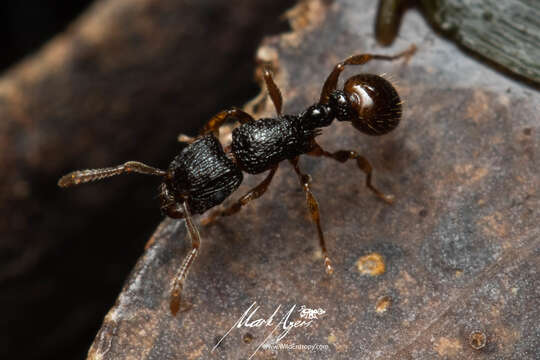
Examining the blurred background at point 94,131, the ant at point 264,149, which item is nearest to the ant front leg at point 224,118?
the ant at point 264,149

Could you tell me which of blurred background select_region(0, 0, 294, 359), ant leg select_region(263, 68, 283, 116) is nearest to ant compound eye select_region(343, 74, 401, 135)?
ant leg select_region(263, 68, 283, 116)

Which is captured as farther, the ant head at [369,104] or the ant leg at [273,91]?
the ant leg at [273,91]

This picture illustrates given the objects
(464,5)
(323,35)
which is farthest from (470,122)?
(323,35)

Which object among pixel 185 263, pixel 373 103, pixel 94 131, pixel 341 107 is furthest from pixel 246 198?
pixel 94 131

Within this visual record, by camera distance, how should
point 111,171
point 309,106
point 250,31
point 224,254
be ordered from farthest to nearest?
1. point 250,31
2. point 309,106
3. point 111,171
4. point 224,254

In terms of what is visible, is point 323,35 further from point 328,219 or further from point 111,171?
point 111,171
